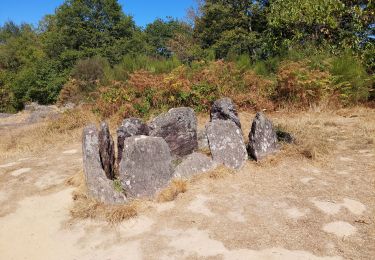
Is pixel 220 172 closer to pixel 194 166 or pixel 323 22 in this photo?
pixel 194 166

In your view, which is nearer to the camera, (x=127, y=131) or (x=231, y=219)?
(x=231, y=219)

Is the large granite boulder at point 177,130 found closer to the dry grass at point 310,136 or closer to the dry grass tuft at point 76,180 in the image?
the dry grass tuft at point 76,180

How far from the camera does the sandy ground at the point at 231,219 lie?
3408 millimetres

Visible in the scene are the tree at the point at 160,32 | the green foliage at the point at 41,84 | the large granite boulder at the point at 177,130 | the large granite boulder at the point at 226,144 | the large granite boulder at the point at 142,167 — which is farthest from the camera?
the tree at the point at 160,32

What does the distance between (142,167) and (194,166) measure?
0.80 metres

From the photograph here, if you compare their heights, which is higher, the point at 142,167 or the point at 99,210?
the point at 142,167

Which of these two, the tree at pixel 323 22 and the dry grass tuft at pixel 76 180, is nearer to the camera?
the dry grass tuft at pixel 76 180

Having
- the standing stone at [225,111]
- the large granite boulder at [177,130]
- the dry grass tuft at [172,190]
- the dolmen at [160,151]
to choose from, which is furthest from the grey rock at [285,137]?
the dry grass tuft at [172,190]

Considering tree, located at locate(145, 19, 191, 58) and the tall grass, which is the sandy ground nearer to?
the tall grass

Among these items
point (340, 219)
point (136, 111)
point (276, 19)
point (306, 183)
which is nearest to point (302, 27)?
point (276, 19)

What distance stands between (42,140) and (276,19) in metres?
7.01

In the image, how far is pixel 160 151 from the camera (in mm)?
4539

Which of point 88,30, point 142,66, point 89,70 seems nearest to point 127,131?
point 142,66

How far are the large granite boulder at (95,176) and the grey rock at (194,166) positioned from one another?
86 cm
